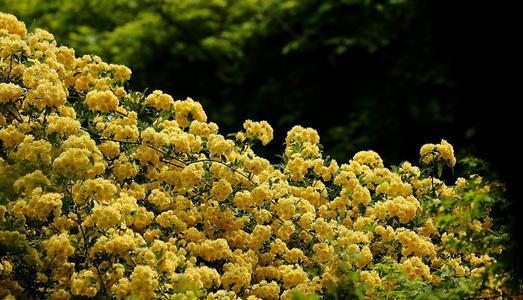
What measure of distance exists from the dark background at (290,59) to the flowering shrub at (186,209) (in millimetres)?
3757

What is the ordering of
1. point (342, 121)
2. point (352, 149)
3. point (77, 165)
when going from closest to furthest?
point (77, 165) < point (352, 149) < point (342, 121)

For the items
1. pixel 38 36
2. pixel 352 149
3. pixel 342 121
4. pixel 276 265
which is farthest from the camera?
pixel 342 121

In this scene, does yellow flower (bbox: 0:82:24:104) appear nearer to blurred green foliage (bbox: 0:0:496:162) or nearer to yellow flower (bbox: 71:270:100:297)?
yellow flower (bbox: 71:270:100:297)

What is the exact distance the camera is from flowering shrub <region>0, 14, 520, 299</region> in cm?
347

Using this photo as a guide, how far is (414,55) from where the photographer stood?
890 cm

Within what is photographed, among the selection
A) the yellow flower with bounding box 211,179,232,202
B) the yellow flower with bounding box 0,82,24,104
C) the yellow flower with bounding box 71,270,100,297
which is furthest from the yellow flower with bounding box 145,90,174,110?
the yellow flower with bounding box 71,270,100,297

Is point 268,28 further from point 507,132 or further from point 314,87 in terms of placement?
point 507,132

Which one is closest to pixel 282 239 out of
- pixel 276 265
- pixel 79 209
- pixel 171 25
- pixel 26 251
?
pixel 276 265

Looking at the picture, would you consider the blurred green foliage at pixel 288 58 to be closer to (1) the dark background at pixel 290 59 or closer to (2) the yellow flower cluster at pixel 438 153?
(1) the dark background at pixel 290 59

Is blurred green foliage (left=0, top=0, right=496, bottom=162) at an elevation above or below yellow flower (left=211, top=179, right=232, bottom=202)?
above

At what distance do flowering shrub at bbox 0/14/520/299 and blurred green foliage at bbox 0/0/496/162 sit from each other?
157 inches

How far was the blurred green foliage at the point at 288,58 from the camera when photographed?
8836 mm

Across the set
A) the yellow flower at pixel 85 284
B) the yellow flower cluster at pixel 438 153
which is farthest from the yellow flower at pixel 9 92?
the yellow flower cluster at pixel 438 153

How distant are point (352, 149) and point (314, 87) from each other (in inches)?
40.8
